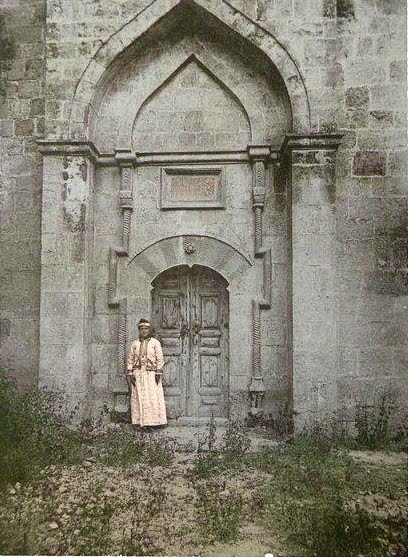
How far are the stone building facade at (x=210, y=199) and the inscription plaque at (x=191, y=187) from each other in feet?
0.09

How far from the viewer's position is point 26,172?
22.3 ft

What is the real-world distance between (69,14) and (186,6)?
5.09ft

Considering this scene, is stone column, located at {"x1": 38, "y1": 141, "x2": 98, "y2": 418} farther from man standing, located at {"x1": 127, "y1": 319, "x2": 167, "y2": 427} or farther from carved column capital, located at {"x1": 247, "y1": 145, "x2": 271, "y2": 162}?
carved column capital, located at {"x1": 247, "y1": 145, "x2": 271, "y2": 162}

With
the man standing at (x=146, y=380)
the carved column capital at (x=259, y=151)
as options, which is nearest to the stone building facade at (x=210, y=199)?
the carved column capital at (x=259, y=151)

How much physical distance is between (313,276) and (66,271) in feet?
10.2

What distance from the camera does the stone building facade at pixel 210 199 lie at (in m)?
6.08

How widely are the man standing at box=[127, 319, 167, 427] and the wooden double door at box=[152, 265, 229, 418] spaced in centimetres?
35

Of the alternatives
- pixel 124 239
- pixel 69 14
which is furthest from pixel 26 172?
pixel 69 14

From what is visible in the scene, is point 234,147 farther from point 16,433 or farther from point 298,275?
point 16,433

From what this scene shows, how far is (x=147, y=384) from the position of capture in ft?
20.5

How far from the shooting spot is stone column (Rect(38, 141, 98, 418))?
6.16 meters

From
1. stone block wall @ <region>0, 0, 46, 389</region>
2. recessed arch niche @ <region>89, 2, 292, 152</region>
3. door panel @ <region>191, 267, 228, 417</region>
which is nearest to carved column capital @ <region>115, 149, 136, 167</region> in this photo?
recessed arch niche @ <region>89, 2, 292, 152</region>

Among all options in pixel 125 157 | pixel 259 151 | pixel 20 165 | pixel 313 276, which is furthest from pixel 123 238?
pixel 313 276

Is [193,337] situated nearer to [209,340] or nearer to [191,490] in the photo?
[209,340]
